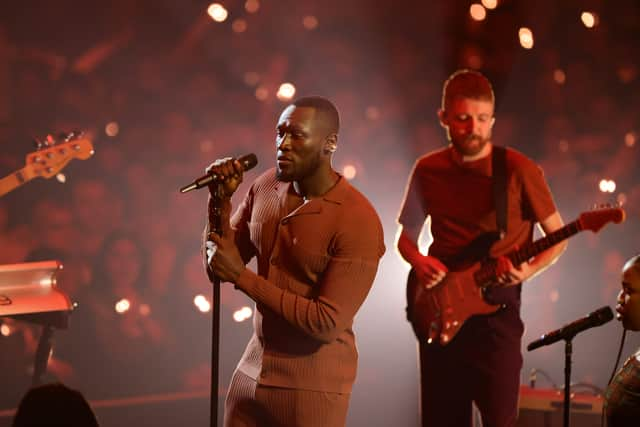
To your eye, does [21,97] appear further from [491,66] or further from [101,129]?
[491,66]

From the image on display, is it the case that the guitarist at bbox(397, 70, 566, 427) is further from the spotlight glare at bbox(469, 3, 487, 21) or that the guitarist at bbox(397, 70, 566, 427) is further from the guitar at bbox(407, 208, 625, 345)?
the spotlight glare at bbox(469, 3, 487, 21)

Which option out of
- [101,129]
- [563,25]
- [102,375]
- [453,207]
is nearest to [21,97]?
[101,129]

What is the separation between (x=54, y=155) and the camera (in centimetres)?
495

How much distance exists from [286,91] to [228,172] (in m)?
2.48

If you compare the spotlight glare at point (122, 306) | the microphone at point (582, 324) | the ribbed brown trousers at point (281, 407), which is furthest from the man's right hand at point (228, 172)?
the spotlight glare at point (122, 306)

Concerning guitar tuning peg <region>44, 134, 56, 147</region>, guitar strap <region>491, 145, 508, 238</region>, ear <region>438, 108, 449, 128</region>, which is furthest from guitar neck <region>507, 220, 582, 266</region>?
guitar tuning peg <region>44, 134, 56, 147</region>

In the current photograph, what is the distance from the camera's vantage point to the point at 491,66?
490cm

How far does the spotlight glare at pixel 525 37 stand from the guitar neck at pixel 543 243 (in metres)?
1.09

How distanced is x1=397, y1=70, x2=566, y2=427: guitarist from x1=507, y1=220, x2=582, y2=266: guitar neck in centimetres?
3

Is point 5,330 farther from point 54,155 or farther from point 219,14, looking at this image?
point 219,14

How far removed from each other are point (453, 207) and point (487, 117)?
51cm

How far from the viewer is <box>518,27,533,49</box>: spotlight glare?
495 centimetres

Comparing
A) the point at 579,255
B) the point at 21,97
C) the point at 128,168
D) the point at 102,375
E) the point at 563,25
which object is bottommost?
the point at 102,375

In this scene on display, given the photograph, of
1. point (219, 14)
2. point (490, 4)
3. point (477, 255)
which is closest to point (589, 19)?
point (490, 4)
